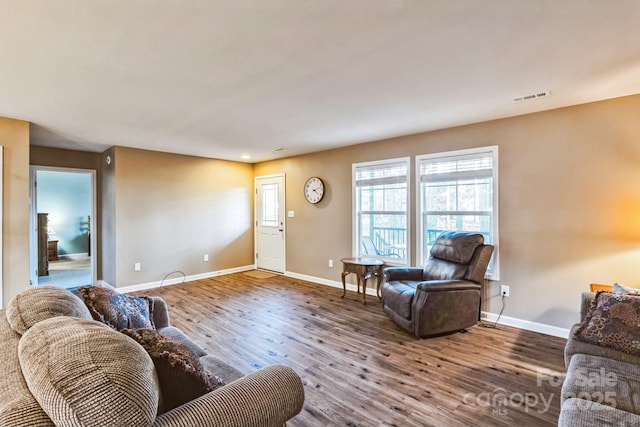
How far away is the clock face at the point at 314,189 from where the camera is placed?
5.24m

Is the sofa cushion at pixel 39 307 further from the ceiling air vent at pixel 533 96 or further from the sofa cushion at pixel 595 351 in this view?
the ceiling air vent at pixel 533 96

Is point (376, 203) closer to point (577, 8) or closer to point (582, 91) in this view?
point (582, 91)

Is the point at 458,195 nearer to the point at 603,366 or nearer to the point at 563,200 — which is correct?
the point at 563,200

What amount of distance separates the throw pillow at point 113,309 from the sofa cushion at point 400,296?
2.29 m

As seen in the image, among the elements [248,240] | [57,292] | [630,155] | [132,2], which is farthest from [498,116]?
[248,240]

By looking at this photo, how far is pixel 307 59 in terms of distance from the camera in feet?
6.75

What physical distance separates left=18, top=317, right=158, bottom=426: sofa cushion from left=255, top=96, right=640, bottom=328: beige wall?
3.61 m

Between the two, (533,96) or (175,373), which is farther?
(533,96)

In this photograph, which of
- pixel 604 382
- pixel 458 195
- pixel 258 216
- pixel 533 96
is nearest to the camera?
pixel 604 382

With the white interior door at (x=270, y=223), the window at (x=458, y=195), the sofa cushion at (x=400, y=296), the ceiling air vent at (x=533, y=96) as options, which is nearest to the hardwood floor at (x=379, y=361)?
the sofa cushion at (x=400, y=296)

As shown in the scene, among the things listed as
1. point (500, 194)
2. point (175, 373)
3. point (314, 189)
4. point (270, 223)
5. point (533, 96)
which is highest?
point (533, 96)

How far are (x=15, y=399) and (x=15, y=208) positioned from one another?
361 centimetres

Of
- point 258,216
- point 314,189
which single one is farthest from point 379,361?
point 258,216

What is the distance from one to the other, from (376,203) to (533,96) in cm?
233
